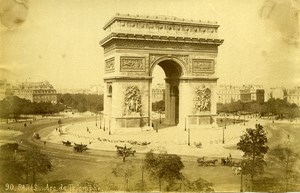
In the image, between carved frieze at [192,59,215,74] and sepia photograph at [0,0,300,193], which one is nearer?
sepia photograph at [0,0,300,193]

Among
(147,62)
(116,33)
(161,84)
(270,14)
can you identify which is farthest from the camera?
(161,84)

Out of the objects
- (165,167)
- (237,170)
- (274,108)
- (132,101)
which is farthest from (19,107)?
(274,108)

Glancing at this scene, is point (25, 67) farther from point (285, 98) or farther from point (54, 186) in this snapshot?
point (285, 98)

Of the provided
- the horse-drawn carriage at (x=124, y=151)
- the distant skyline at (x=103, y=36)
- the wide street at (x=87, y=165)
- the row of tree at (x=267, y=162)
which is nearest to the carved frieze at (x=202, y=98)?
the distant skyline at (x=103, y=36)

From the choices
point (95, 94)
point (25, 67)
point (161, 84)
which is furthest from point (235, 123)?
point (25, 67)

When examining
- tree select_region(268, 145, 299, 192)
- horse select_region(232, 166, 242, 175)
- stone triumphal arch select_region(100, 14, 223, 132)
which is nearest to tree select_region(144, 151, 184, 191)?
horse select_region(232, 166, 242, 175)

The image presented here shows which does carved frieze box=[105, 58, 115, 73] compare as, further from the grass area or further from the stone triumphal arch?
the grass area
